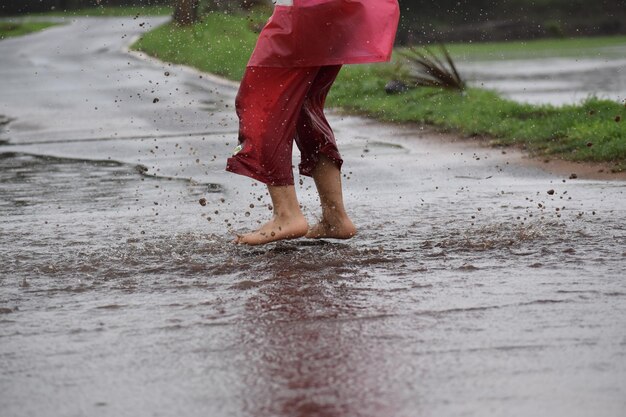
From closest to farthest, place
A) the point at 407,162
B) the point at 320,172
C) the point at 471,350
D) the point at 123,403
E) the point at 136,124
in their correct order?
the point at 123,403, the point at 471,350, the point at 320,172, the point at 407,162, the point at 136,124

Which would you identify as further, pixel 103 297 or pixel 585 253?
pixel 585 253

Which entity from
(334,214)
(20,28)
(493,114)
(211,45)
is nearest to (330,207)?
(334,214)

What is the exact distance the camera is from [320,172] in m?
6.34

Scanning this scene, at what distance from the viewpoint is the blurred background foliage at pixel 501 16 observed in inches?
1750

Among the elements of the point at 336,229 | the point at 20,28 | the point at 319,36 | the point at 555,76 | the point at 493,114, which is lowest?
the point at 20,28

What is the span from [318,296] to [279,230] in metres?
1.09

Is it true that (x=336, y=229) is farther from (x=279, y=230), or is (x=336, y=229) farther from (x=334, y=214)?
(x=279, y=230)

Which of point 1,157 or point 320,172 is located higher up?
point 320,172

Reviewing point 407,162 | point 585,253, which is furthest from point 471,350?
point 407,162

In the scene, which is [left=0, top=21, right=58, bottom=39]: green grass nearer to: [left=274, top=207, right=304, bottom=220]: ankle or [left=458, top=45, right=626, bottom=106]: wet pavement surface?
[left=458, top=45, right=626, bottom=106]: wet pavement surface

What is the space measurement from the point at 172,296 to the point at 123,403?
146 centimetres

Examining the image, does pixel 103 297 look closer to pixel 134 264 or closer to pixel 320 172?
pixel 134 264

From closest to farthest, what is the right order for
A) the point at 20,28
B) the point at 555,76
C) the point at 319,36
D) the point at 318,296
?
the point at 318,296 → the point at 319,36 → the point at 555,76 → the point at 20,28

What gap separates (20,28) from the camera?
4891cm
